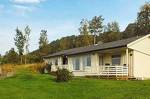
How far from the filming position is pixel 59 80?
2911 cm

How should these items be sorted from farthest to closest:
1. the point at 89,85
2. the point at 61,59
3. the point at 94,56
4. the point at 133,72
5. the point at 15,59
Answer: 1. the point at 15,59
2. the point at 61,59
3. the point at 94,56
4. the point at 133,72
5. the point at 89,85

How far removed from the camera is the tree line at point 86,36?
7988 cm

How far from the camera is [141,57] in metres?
35.7

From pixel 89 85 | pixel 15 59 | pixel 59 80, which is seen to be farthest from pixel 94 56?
pixel 15 59

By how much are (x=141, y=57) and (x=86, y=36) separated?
179ft

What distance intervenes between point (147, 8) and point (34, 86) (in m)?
63.5

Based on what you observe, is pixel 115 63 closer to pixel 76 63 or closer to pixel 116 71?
pixel 116 71

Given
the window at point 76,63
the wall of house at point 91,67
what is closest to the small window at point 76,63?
the window at point 76,63

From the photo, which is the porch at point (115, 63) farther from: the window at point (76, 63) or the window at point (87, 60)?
the window at point (76, 63)

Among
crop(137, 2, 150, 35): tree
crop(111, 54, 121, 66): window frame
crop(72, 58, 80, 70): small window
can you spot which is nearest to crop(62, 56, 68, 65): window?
crop(72, 58, 80, 70): small window

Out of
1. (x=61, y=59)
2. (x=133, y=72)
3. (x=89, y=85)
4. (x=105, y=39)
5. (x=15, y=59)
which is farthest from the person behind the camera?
(x=105, y=39)

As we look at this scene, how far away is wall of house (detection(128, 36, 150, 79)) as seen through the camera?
35094 millimetres

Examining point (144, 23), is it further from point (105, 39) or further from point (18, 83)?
point (18, 83)

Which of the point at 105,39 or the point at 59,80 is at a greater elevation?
the point at 105,39
